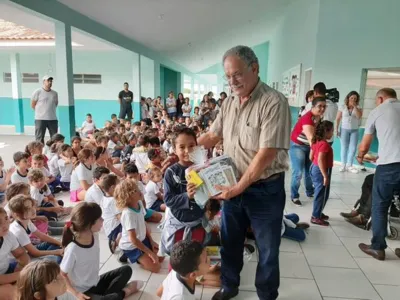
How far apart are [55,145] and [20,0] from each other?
2.27m

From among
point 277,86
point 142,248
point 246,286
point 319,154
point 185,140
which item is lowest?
point 246,286

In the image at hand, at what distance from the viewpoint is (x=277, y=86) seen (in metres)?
11.7

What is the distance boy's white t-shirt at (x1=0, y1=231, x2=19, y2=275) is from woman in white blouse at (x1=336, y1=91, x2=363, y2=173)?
5.63 meters

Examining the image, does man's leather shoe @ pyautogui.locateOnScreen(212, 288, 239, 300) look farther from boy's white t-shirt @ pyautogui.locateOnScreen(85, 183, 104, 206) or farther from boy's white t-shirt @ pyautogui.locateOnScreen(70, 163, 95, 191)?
boy's white t-shirt @ pyautogui.locateOnScreen(70, 163, 95, 191)

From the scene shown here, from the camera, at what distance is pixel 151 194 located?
383 cm

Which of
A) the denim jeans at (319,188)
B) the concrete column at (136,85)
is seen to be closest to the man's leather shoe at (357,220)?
the denim jeans at (319,188)

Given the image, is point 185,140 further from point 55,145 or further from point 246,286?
point 55,145

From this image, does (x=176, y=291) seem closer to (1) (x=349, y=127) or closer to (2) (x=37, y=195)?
(2) (x=37, y=195)

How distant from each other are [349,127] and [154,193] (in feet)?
13.7

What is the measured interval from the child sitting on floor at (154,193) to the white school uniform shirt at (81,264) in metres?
1.74

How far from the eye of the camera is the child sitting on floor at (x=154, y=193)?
12.5 feet

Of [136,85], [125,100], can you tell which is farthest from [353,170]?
[136,85]

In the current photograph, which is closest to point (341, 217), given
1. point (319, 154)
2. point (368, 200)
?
point (368, 200)

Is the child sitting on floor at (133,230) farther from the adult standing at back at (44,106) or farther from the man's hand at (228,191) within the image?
the adult standing at back at (44,106)
